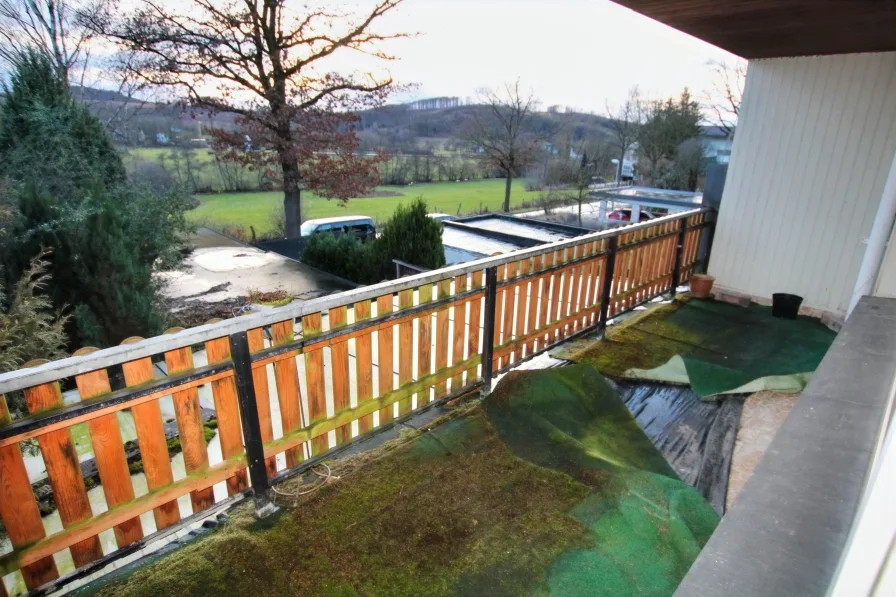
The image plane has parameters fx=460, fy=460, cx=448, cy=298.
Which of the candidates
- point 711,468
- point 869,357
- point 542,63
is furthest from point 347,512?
point 542,63

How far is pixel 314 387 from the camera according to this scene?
2.41m

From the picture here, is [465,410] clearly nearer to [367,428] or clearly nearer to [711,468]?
[367,428]

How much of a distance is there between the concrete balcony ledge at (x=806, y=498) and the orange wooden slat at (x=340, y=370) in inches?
70.7

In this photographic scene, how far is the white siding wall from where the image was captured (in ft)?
15.2

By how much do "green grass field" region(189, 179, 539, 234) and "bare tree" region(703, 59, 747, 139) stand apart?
48.5 ft

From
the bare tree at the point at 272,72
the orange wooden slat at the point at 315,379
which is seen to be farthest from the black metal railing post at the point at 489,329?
the bare tree at the point at 272,72

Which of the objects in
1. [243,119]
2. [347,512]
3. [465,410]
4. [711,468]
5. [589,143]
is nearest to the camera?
[347,512]

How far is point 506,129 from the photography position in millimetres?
34844

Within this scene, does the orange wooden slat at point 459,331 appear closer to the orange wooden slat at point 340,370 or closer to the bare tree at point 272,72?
the orange wooden slat at point 340,370

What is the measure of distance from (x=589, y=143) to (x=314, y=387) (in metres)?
36.7

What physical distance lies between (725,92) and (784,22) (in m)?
30.3

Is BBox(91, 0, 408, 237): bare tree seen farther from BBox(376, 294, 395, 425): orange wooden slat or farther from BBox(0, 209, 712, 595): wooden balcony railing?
BBox(376, 294, 395, 425): orange wooden slat

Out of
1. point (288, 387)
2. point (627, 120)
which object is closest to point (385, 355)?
point (288, 387)

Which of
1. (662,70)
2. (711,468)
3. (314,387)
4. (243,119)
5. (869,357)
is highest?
(662,70)
